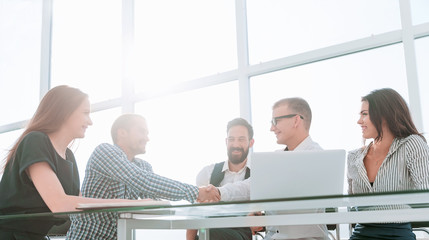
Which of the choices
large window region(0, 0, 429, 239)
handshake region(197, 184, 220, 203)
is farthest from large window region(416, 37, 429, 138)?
handshake region(197, 184, 220, 203)

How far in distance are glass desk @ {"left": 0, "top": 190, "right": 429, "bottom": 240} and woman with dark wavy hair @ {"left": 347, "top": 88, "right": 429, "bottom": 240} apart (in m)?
0.57

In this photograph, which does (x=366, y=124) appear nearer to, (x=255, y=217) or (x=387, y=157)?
(x=387, y=157)

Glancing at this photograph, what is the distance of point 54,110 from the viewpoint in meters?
2.14

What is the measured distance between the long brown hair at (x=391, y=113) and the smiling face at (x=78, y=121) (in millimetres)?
1470

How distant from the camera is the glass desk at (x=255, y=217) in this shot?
4.63 feet

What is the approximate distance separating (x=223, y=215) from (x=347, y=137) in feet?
7.54

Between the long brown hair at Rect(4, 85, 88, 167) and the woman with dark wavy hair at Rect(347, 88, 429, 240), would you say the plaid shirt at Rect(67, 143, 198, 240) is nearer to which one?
the long brown hair at Rect(4, 85, 88, 167)

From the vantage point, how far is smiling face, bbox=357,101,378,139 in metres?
2.54

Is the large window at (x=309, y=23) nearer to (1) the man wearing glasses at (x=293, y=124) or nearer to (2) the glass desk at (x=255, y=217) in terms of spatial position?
(1) the man wearing glasses at (x=293, y=124)

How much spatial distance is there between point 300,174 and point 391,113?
1057 millimetres

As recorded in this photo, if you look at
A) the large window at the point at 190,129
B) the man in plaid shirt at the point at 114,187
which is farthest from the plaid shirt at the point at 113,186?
the large window at the point at 190,129

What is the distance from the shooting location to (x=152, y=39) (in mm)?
5340

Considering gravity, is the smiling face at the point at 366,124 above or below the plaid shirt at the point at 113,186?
above

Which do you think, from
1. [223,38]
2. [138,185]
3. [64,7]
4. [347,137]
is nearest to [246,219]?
[138,185]
